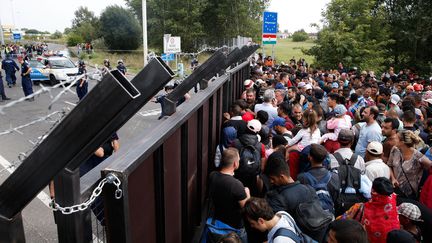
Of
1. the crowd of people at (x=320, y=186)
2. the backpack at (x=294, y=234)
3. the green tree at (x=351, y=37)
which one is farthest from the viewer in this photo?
the green tree at (x=351, y=37)

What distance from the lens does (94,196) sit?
1498 millimetres

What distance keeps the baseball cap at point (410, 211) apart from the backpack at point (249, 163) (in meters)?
1.63

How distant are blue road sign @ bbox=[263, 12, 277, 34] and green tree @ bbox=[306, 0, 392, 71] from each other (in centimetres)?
595

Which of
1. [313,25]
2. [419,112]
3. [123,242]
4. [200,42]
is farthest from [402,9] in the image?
[123,242]

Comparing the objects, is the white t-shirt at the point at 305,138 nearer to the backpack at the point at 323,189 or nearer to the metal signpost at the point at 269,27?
the backpack at the point at 323,189

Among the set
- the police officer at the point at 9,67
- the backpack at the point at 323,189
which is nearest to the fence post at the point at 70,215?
the backpack at the point at 323,189

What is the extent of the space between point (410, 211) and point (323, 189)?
2.74ft

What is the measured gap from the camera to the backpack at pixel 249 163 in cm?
427

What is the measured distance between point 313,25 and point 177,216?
2199 centimetres

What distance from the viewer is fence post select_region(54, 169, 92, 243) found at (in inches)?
54.1

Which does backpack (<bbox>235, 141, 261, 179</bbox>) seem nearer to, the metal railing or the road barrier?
the metal railing

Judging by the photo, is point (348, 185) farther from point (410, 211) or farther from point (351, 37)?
point (351, 37)

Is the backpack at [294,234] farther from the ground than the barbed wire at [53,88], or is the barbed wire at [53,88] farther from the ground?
the barbed wire at [53,88]

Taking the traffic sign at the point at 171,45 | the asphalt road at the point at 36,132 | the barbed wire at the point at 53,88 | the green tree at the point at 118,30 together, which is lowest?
the asphalt road at the point at 36,132
